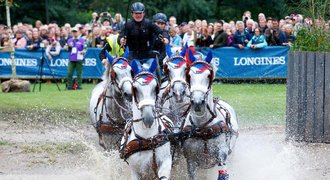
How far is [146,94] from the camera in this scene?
936 centimetres

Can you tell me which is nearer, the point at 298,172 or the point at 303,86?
the point at 298,172

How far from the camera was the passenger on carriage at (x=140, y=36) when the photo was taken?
12734mm

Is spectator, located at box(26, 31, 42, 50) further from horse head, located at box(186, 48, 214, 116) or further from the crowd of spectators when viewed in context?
horse head, located at box(186, 48, 214, 116)

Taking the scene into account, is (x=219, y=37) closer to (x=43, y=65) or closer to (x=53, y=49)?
(x=53, y=49)

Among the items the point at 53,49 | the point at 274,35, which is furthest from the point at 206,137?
the point at 53,49

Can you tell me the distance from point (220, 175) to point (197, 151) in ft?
1.38

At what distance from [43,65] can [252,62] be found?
6.85 meters


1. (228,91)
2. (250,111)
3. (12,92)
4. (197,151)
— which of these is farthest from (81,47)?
(197,151)

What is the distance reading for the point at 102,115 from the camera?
38.8 feet

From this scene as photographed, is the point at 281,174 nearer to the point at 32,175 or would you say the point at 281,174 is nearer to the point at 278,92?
the point at 32,175

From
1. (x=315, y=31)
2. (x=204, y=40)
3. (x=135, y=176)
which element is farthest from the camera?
(x=204, y=40)

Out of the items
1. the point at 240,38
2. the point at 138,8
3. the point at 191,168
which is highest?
the point at 138,8

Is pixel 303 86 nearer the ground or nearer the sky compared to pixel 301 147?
nearer the sky

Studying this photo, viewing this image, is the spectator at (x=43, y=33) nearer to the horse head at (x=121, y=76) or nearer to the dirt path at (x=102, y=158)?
the dirt path at (x=102, y=158)
